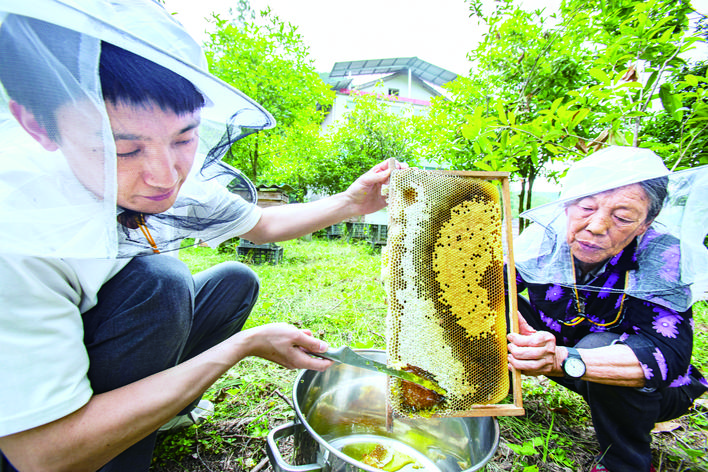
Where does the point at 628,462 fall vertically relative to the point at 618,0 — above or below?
below

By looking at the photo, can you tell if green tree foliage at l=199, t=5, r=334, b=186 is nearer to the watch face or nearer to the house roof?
the watch face

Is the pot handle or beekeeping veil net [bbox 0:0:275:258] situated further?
the pot handle

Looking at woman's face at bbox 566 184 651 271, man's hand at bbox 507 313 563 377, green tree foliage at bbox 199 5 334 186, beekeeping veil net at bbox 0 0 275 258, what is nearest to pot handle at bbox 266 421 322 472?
beekeeping veil net at bbox 0 0 275 258

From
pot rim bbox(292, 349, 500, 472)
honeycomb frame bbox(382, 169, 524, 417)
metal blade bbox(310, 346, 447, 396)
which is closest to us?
pot rim bbox(292, 349, 500, 472)

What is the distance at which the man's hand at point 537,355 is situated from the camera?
1.32m

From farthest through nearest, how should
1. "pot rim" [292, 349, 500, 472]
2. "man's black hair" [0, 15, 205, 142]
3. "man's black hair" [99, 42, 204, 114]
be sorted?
"pot rim" [292, 349, 500, 472], "man's black hair" [99, 42, 204, 114], "man's black hair" [0, 15, 205, 142]

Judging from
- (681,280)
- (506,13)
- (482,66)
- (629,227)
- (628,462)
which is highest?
(482,66)

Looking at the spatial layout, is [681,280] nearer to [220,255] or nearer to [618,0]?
[618,0]

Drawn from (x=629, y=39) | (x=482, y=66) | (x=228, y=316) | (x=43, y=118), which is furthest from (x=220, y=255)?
(x=629, y=39)

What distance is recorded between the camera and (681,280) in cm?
125

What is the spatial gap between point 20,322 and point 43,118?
46 cm

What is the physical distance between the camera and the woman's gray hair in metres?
1.30

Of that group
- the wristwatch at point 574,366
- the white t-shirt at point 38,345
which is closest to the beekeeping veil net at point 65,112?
the white t-shirt at point 38,345

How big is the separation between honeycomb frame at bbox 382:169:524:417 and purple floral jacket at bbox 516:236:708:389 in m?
0.47
